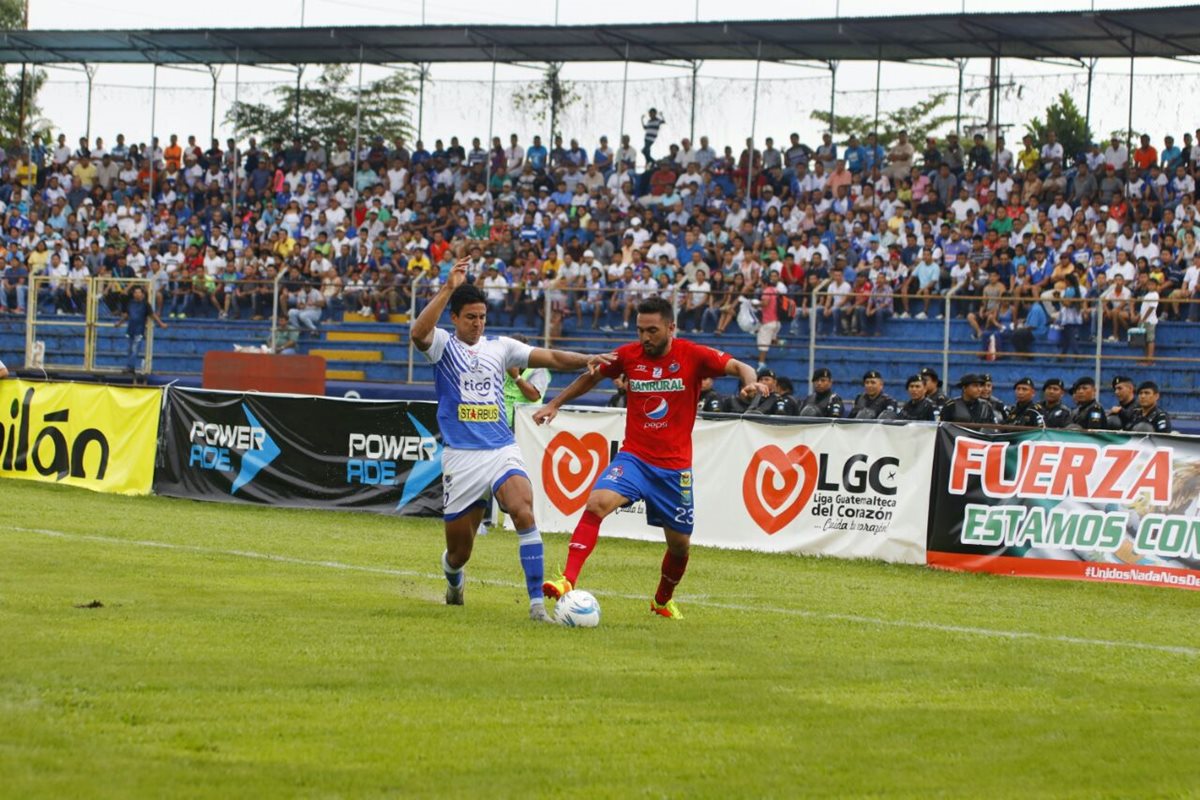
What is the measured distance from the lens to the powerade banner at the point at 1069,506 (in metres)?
15.6

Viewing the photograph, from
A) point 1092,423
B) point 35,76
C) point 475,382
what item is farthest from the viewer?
point 35,76

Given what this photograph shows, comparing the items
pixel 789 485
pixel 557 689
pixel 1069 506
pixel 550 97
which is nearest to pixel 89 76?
pixel 550 97

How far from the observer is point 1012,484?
16656mm

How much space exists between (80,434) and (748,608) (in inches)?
548

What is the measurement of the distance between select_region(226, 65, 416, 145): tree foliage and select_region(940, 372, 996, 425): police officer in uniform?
26385 mm

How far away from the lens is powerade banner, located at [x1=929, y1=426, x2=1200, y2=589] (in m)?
15.6

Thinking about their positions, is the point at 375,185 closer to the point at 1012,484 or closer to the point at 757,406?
the point at 757,406

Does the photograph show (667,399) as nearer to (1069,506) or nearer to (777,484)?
(1069,506)

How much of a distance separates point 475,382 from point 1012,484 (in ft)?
24.5

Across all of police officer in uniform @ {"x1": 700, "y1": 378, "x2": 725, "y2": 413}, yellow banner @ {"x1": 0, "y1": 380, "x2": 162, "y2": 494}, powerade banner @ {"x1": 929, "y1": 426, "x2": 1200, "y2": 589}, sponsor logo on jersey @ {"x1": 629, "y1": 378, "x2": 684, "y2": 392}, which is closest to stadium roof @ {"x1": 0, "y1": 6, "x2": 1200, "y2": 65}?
police officer in uniform @ {"x1": 700, "y1": 378, "x2": 725, "y2": 413}

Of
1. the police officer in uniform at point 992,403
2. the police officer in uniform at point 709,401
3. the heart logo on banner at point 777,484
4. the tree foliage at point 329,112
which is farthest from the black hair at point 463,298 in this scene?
the tree foliage at point 329,112

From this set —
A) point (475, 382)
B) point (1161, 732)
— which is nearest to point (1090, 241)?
point (475, 382)

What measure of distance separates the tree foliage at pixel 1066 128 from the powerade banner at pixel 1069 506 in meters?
15.7

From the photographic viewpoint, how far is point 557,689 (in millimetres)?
8070
